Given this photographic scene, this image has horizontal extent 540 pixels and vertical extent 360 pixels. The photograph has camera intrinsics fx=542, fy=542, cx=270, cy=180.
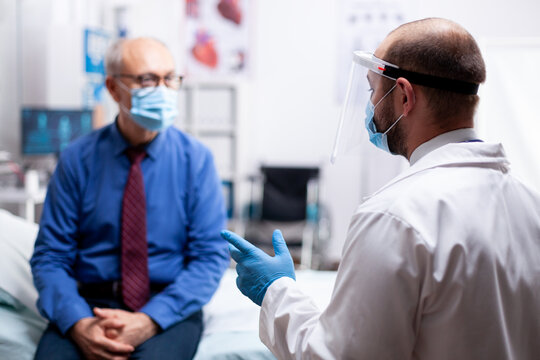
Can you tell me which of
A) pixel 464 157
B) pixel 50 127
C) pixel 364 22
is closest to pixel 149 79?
pixel 464 157

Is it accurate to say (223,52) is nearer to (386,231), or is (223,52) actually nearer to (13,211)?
(13,211)

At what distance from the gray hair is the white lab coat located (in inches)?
46.6

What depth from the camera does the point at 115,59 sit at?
1833 millimetres

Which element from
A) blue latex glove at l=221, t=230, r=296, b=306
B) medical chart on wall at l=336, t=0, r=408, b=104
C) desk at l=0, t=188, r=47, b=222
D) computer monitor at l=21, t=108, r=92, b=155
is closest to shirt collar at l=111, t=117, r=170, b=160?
blue latex glove at l=221, t=230, r=296, b=306

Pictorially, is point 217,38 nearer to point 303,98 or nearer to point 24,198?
point 303,98

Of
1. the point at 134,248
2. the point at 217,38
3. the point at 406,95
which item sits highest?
the point at 217,38

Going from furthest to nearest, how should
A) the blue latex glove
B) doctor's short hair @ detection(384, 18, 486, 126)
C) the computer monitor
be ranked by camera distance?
the computer monitor → the blue latex glove → doctor's short hair @ detection(384, 18, 486, 126)

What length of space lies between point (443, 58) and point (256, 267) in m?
0.56

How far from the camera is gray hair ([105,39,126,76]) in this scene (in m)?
1.82

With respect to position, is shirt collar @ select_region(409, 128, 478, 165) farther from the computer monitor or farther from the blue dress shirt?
the computer monitor

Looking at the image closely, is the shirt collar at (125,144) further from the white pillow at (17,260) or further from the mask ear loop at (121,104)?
the white pillow at (17,260)

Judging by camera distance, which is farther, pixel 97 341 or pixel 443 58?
pixel 97 341

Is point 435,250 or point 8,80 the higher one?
point 8,80

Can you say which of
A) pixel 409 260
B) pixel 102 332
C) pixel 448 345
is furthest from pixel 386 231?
pixel 102 332
